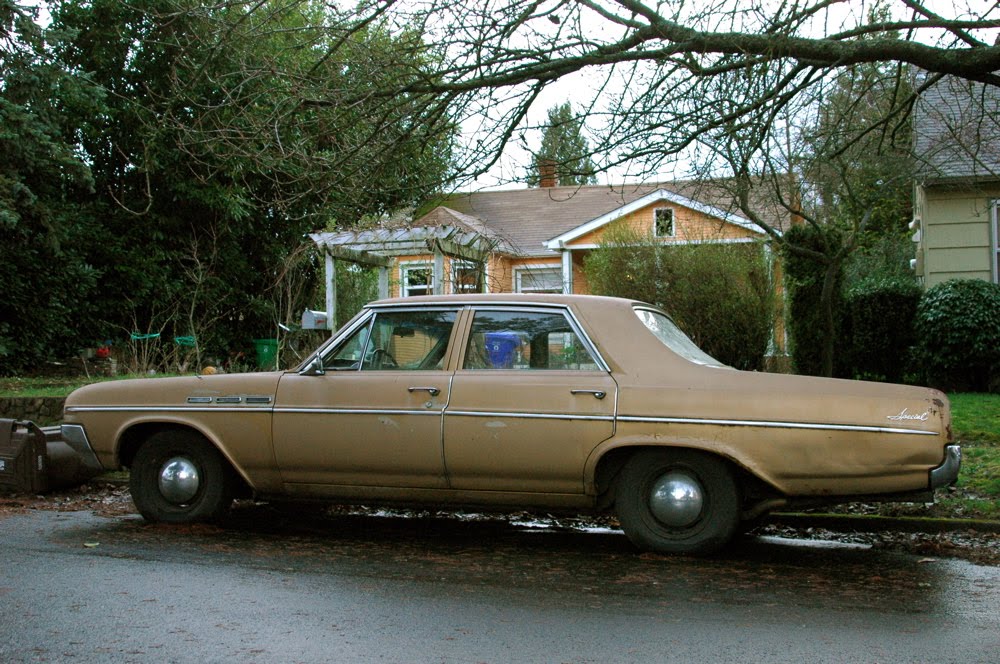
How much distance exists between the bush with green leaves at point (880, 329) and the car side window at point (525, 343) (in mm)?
9980

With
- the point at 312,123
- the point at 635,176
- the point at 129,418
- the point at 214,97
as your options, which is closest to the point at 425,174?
the point at 312,123

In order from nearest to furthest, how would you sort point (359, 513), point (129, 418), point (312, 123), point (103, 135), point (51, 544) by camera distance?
point (51, 544), point (129, 418), point (359, 513), point (312, 123), point (103, 135)

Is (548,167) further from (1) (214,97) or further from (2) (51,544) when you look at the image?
(1) (214,97)

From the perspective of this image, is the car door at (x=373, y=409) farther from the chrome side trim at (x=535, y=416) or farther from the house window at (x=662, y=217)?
the house window at (x=662, y=217)

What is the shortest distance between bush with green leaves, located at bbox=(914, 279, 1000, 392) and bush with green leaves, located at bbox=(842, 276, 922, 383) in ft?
1.60

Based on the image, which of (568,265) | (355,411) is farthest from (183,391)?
(568,265)

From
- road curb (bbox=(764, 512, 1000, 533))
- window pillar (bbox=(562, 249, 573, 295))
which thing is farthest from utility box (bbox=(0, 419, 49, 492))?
window pillar (bbox=(562, 249, 573, 295))

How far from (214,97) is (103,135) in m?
2.77

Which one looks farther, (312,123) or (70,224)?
(70,224)

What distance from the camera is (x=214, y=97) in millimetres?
18703

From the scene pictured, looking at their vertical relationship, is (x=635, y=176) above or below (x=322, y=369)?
above

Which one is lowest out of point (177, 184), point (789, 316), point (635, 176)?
point (789, 316)

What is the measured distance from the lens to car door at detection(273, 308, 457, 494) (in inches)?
257

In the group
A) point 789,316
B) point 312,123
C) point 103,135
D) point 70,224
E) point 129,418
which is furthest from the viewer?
point 103,135
